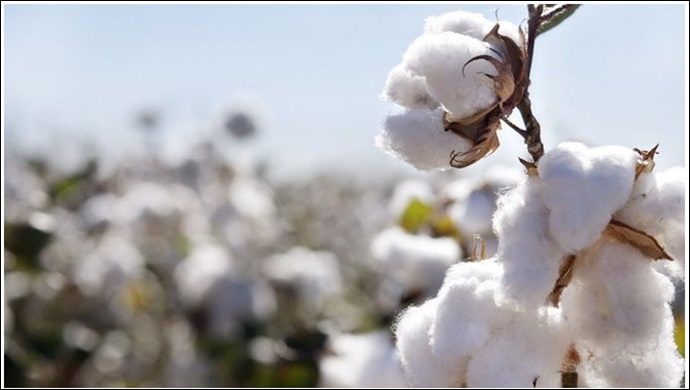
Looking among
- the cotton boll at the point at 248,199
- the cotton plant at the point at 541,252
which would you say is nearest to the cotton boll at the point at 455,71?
the cotton plant at the point at 541,252

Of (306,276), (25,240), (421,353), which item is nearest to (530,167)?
(421,353)

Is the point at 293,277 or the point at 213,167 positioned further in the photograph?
the point at 213,167

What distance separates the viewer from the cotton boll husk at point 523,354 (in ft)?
2.10

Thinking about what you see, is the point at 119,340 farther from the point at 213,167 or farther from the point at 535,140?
the point at 535,140

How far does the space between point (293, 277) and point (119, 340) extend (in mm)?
477

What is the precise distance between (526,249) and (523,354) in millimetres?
71

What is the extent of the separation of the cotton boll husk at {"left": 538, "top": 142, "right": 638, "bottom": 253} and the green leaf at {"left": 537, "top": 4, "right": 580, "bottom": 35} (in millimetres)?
83

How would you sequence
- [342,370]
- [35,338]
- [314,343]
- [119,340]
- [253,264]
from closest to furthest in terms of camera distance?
[342,370], [314,343], [35,338], [119,340], [253,264]

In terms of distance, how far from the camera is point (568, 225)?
0.61 meters

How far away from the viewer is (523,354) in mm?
650

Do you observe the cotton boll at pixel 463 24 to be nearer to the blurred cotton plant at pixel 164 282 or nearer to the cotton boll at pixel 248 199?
the blurred cotton plant at pixel 164 282

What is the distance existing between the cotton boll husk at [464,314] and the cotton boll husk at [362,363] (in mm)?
564

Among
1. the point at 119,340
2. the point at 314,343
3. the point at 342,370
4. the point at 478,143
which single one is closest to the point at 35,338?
the point at 119,340

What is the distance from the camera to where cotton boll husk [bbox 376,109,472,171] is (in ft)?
2.21
